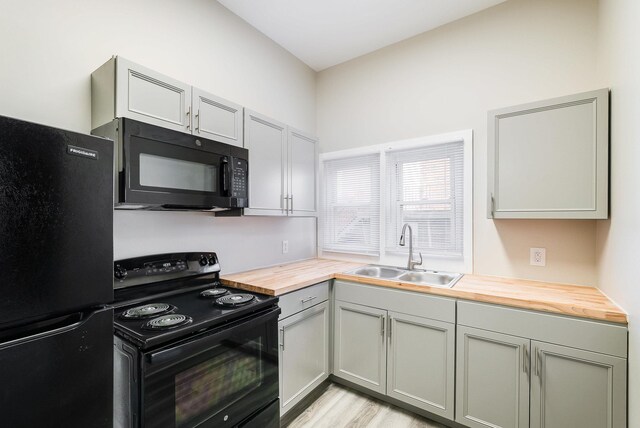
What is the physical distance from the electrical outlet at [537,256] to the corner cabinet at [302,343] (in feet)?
4.83

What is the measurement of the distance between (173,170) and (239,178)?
41 centimetres

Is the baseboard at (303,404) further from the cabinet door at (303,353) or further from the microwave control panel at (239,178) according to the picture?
the microwave control panel at (239,178)

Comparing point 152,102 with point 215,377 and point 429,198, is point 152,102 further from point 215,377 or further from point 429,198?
point 429,198

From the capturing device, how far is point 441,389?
6.18ft

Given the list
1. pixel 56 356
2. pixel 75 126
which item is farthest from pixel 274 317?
pixel 75 126

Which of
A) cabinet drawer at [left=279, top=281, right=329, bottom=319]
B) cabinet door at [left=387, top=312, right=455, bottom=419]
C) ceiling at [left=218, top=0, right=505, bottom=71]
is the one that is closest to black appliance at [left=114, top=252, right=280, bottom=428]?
cabinet drawer at [left=279, top=281, right=329, bottom=319]

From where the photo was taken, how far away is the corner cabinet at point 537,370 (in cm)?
143

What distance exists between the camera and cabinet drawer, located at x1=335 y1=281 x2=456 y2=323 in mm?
1859

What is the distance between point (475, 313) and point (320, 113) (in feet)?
7.97

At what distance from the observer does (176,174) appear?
1.59 metres

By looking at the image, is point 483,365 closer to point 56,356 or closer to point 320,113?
point 56,356

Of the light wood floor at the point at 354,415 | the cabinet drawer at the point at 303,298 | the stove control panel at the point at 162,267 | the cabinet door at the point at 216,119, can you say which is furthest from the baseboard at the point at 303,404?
the cabinet door at the point at 216,119

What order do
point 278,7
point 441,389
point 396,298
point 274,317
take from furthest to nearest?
point 278,7 → point 396,298 → point 441,389 → point 274,317

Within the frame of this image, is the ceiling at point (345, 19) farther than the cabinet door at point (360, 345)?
Yes
